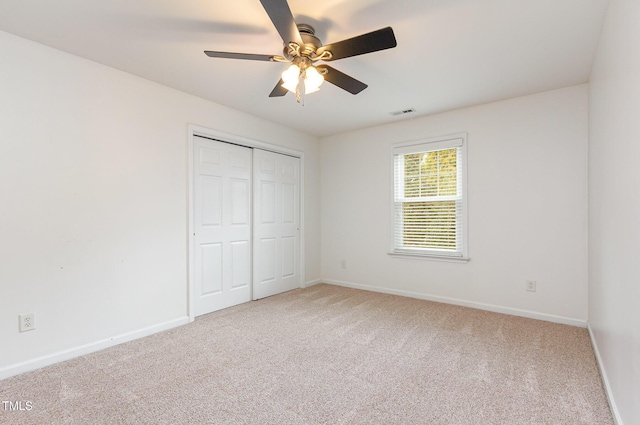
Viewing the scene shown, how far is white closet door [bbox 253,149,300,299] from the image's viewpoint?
4125mm

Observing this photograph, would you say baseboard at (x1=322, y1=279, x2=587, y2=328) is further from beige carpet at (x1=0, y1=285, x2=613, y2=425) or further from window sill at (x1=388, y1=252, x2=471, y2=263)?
window sill at (x1=388, y1=252, x2=471, y2=263)

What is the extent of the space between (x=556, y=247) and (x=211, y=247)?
3.70 metres

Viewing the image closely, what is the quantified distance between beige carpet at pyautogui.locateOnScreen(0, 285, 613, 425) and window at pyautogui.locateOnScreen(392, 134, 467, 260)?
1.06 metres

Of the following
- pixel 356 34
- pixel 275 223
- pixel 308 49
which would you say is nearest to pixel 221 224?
pixel 275 223

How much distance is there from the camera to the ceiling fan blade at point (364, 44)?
1.70 m

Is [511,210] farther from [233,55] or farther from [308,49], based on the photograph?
[233,55]

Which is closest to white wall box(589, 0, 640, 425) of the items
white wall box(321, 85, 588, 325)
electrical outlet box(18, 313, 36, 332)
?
white wall box(321, 85, 588, 325)

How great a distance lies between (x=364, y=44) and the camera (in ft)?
6.02

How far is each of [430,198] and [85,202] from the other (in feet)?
12.0

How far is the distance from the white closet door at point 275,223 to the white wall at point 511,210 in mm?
1077

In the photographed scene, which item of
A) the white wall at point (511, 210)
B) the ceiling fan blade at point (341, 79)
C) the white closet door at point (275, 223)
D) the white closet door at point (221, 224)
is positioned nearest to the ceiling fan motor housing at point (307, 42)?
the ceiling fan blade at point (341, 79)

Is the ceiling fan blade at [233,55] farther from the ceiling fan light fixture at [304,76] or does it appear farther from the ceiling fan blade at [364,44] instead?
the ceiling fan blade at [364,44]

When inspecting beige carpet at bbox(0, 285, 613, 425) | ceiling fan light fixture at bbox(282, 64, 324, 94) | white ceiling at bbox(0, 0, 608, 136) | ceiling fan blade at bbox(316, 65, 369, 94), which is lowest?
beige carpet at bbox(0, 285, 613, 425)

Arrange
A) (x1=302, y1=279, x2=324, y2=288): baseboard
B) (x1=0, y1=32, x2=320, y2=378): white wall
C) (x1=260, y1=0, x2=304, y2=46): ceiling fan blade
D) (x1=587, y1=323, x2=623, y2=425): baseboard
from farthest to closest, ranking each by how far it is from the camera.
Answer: (x1=302, y1=279, x2=324, y2=288): baseboard → (x1=0, y1=32, x2=320, y2=378): white wall → (x1=587, y1=323, x2=623, y2=425): baseboard → (x1=260, y1=0, x2=304, y2=46): ceiling fan blade
